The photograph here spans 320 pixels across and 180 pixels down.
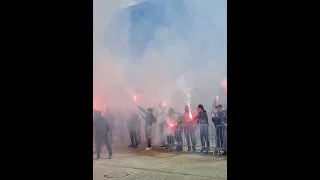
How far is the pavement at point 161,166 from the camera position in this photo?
17.6ft

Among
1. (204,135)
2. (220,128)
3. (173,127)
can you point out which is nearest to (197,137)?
(204,135)

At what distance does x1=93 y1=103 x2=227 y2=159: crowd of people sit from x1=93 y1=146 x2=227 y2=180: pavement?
292mm

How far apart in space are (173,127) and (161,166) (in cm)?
172

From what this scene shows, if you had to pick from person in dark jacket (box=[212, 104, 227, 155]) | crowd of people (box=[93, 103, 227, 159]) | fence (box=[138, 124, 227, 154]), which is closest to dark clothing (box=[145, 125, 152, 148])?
crowd of people (box=[93, 103, 227, 159])

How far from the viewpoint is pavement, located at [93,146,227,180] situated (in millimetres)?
5367

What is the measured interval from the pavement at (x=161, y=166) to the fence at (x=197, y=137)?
0.23 m

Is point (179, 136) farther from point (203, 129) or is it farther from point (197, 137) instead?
point (203, 129)
